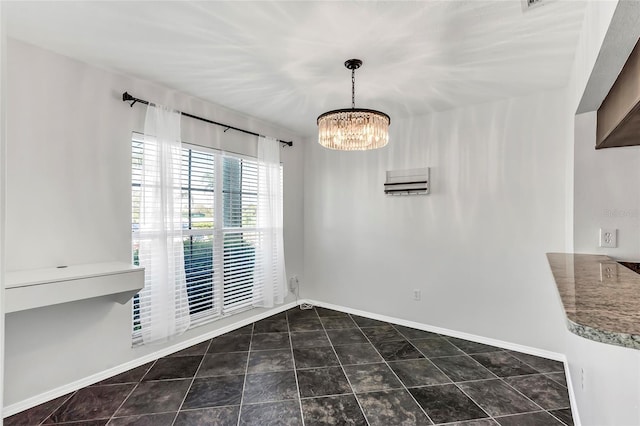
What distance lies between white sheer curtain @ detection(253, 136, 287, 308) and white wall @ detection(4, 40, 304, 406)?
1.27m

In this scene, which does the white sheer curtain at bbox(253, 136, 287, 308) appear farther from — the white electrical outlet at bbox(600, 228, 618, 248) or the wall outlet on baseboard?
the white electrical outlet at bbox(600, 228, 618, 248)

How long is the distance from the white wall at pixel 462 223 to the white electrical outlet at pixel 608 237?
1076mm

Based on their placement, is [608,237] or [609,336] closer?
[609,336]

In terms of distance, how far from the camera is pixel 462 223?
3.39 m

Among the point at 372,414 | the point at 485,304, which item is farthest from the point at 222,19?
the point at 485,304

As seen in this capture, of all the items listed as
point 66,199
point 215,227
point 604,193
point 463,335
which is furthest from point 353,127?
point 463,335

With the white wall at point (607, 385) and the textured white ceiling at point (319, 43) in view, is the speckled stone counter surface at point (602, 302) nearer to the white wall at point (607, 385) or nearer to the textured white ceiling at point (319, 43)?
the white wall at point (607, 385)

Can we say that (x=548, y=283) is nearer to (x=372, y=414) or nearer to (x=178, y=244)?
(x=372, y=414)

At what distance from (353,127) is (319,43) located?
1.93ft

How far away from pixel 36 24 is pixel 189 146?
4.54ft

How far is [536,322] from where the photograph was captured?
2.99 meters

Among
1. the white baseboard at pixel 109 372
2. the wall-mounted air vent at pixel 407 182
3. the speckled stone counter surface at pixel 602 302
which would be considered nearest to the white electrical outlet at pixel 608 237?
the speckled stone counter surface at pixel 602 302

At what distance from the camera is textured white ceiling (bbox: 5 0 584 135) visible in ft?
5.99

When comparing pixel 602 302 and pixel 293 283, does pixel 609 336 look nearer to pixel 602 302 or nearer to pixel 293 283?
pixel 602 302
